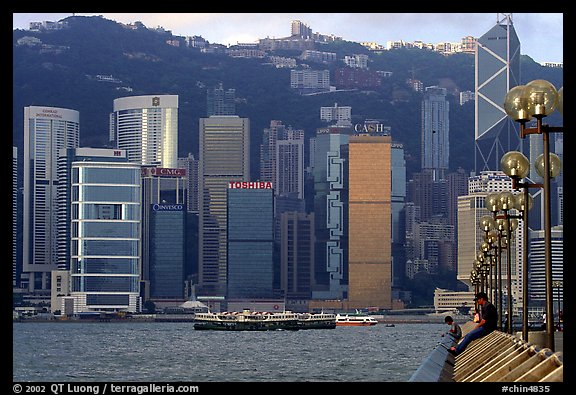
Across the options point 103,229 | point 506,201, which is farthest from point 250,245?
point 506,201

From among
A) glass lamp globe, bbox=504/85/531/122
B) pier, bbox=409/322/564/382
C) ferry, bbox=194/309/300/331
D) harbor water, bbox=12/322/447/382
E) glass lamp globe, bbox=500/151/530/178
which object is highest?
glass lamp globe, bbox=504/85/531/122

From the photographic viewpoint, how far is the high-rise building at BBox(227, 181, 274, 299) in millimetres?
192375

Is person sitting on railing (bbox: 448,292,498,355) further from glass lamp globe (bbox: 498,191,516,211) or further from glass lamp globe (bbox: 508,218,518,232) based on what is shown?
glass lamp globe (bbox: 508,218,518,232)

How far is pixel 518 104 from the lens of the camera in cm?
1302

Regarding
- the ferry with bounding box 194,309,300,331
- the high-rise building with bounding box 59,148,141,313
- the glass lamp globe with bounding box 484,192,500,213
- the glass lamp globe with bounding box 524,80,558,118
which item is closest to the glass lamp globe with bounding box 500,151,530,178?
the glass lamp globe with bounding box 524,80,558,118

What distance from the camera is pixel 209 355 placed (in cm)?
8094

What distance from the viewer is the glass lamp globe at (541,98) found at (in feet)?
41.5

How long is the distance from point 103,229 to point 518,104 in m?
182

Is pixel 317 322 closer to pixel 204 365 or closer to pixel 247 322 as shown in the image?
pixel 247 322

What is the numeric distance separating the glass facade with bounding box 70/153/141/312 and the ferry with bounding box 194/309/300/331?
1622 inches

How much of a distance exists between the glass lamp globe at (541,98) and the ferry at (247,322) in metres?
131
